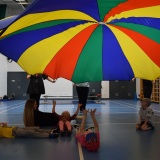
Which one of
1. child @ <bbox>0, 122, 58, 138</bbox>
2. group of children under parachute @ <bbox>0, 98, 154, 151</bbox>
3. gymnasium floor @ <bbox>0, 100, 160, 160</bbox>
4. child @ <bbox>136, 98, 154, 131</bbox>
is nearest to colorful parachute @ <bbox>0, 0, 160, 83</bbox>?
group of children under parachute @ <bbox>0, 98, 154, 151</bbox>

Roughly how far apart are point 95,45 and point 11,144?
1.89 meters

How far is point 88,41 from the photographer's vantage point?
3.88 meters

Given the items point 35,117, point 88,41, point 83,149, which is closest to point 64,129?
point 35,117

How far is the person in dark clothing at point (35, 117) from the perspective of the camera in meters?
5.02

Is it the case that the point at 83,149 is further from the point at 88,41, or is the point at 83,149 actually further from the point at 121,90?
the point at 121,90

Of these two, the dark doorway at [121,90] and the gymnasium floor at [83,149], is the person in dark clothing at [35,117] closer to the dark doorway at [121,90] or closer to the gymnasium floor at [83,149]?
the gymnasium floor at [83,149]

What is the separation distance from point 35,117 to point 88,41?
6.92 ft

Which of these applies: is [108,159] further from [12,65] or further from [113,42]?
[12,65]

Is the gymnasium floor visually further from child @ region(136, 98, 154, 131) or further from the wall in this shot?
the wall

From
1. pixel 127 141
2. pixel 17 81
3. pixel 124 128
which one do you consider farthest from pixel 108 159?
pixel 17 81

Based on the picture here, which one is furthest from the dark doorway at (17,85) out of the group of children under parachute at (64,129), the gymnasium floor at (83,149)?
the gymnasium floor at (83,149)

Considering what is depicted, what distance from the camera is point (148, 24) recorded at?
11.2 ft

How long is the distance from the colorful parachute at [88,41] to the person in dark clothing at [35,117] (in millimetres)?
1394

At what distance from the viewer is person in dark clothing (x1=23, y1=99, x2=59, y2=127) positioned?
5.02 meters
